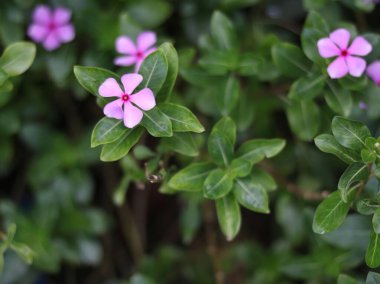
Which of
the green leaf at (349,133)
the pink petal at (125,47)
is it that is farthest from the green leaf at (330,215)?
the pink petal at (125,47)

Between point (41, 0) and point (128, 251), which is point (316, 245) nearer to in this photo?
point (128, 251)

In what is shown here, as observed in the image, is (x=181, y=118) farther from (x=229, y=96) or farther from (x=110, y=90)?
(x=229, y=96)

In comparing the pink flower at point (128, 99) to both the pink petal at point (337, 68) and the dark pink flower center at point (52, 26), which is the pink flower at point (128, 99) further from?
the dark pink flower center at point (52, 26)

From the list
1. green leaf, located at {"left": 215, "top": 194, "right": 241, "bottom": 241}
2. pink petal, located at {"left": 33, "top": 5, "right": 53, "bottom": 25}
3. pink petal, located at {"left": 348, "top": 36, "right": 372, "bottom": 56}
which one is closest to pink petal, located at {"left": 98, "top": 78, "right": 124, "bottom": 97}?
green leaf, located at {"left": 215, "top": 194, "right": 241, "bottom": 241}

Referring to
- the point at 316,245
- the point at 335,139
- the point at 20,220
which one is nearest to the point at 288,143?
the point at 316,245

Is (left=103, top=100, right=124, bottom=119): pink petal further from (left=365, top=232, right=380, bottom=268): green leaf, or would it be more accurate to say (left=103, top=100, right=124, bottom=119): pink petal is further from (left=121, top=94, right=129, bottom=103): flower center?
(left=365, top=232, right=380, bottom=268): green leaf

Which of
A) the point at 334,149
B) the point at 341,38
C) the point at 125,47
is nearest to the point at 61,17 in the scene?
the point at 125,47
